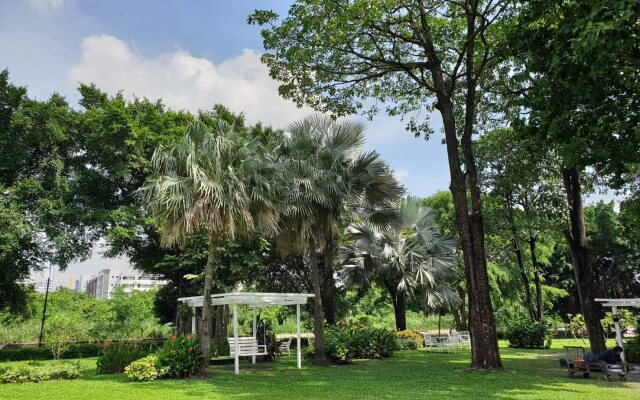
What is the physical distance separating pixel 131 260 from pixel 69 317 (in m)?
8.03

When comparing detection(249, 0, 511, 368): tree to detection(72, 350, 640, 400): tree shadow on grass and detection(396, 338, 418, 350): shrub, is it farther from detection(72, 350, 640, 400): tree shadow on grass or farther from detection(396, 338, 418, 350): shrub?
detection(396, 338, 418, 350): shrub

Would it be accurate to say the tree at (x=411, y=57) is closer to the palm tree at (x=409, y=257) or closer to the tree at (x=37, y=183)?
the palm tree at (x=409, y=257)

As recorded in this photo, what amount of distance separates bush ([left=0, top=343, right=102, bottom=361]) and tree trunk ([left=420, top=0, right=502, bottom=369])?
57.6 feet

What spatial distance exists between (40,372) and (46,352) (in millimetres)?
11085

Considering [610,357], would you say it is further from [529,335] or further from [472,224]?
[529,335]

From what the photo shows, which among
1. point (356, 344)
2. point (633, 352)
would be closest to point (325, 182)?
point (356, 344)

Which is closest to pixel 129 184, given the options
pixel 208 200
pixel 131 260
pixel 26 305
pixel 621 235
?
pixel 131 260

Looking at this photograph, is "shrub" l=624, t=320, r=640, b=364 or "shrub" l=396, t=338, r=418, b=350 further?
"shrub" l=396, t=338, r=418, b=350

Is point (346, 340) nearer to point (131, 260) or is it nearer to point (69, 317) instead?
point (131, 260)

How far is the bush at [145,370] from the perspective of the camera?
11734 mm

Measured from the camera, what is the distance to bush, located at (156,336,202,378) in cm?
1221

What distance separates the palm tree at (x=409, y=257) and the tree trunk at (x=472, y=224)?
25.4ft

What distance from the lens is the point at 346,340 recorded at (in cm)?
1703

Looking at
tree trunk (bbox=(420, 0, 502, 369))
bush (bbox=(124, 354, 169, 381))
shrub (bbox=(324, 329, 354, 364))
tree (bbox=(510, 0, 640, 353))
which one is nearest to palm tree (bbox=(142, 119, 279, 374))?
bush (bbox=(124, 354, 169, 381))
